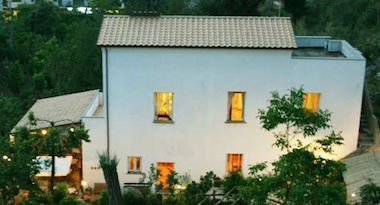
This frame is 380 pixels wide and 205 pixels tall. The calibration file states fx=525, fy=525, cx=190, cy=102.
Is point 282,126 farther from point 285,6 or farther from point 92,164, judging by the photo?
point 285,6

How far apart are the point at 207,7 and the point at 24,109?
21858 mm

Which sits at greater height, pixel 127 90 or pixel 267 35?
pixel 267 35

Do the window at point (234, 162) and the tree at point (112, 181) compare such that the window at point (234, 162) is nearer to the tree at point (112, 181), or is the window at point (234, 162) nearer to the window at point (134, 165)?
the window at point (134, 165)

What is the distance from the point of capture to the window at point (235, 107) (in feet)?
79.8

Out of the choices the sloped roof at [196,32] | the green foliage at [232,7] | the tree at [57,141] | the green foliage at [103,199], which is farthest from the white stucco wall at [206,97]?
the green foliage at [232,7]

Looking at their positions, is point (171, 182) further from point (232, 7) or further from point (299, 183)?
point (232, 7)

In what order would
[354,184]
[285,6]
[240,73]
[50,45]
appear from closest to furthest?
1. [354,184]
2. [240,73]
3. [285,6]
4. [50,45]

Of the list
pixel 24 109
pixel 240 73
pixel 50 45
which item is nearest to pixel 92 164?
pixel 240 73

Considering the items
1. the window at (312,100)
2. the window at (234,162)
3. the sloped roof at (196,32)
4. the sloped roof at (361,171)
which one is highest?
the sloped roof at (196,32)

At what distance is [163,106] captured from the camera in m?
24.5

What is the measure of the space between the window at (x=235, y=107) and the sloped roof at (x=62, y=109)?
24.1ft

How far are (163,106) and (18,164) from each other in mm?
7762

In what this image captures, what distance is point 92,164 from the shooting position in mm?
25109

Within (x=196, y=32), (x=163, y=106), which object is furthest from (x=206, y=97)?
(x=196, y=32)
